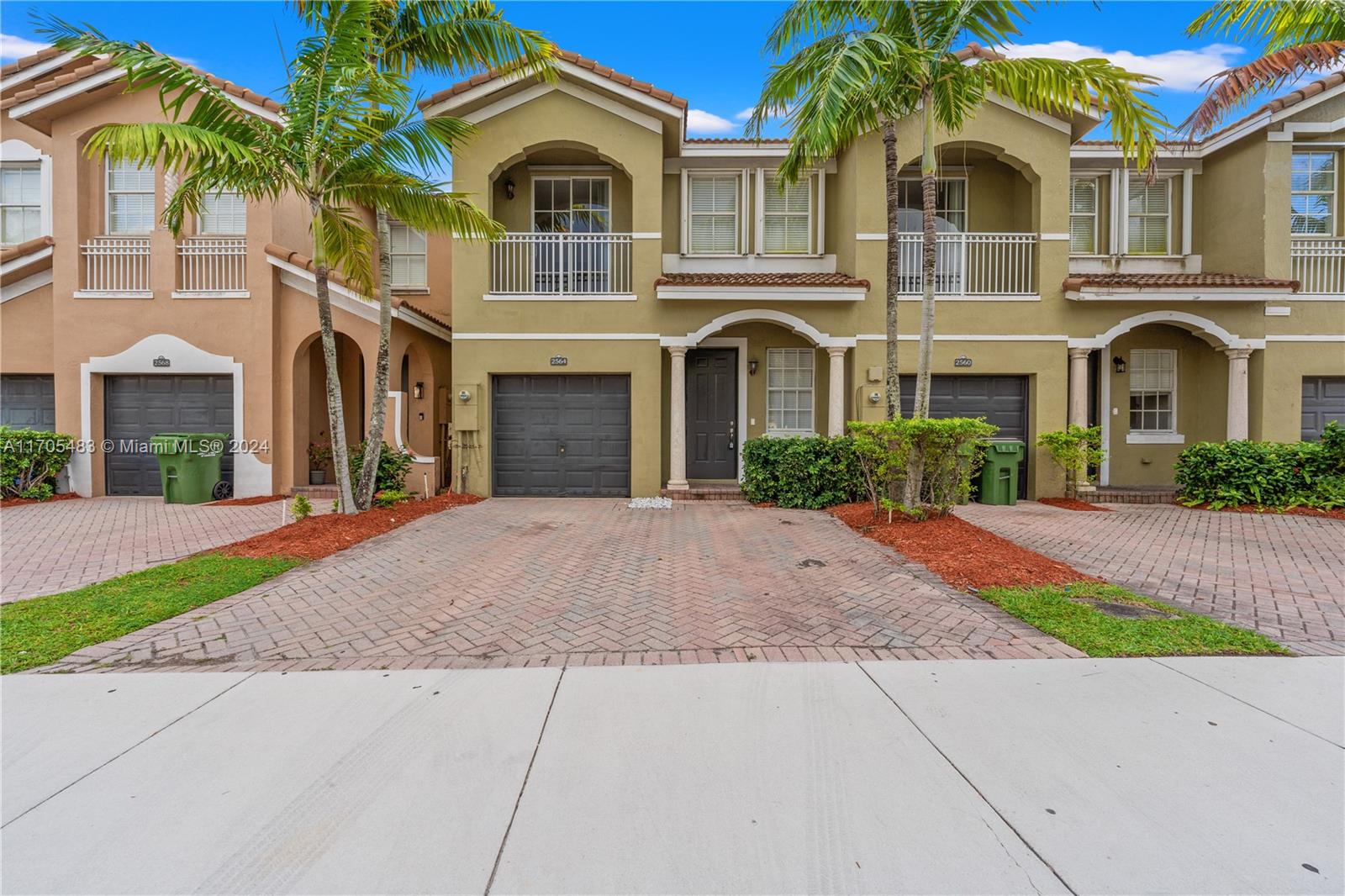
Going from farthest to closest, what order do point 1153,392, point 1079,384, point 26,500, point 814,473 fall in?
point 1153,392 → point 1079,384 → point 26,500 → point 814,473

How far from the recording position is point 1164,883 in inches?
84.0

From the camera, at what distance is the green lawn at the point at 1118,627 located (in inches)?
164

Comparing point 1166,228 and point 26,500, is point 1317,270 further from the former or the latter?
point 26,500

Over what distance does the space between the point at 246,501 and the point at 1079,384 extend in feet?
53.4

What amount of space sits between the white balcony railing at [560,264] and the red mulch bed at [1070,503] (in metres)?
9.05

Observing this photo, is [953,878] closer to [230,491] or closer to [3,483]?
[230,491]

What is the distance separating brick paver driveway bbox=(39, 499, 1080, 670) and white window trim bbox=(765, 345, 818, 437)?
497 cm

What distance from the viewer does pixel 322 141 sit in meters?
7.62

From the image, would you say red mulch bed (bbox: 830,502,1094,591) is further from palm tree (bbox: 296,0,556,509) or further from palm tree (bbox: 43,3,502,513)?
palm tree (bbox: 296,0,556,509)

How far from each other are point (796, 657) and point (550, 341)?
8.86m

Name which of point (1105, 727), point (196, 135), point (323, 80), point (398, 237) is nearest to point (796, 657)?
point (1105, 727)

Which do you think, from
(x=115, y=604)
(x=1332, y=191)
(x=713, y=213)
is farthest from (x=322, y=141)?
(x=1332, y=191)

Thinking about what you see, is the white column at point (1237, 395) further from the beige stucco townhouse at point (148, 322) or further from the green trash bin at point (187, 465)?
the green trash bin at point (187, 465)

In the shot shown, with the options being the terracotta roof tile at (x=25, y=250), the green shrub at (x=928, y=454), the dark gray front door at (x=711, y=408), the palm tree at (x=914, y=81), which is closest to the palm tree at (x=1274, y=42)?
the palm tree at (x=914, y=81)
